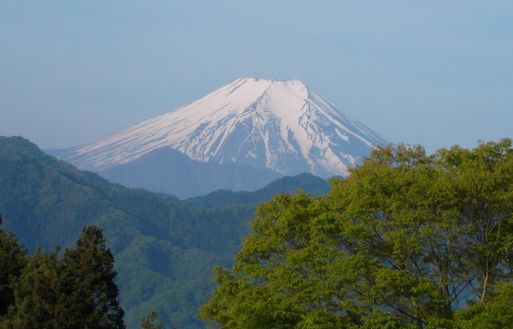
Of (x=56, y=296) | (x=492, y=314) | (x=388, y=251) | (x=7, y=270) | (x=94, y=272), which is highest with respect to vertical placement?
(x=388, y=251)

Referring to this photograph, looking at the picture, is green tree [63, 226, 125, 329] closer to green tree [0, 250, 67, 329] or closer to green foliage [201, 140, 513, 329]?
green tree [0, 250, 67, 329]

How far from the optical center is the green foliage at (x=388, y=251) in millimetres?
20125

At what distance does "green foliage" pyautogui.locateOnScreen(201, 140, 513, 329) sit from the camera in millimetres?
20125

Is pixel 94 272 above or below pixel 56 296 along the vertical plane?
above

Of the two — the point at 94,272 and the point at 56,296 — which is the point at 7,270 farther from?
the point at 56,296

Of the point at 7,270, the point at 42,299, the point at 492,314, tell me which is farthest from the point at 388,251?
the point at 7,270

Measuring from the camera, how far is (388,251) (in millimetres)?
21656

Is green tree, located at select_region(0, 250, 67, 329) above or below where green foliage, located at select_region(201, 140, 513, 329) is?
below

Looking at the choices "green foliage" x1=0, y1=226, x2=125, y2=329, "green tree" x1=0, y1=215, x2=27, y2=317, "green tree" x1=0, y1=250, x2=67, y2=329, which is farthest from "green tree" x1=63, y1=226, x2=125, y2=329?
"green tree" x1=0, y1=215, x2=27, y2=317

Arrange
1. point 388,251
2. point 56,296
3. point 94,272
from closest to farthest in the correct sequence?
1. point 388,251
2. point 56,296
3. point 94,272

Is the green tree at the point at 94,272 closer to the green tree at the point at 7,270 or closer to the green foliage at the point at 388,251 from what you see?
the green tree at the point at 7,270

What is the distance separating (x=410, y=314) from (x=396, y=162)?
4.89 metres

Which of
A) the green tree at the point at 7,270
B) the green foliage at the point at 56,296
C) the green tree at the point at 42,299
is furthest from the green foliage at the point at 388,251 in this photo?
the green tree at the point at 7,270

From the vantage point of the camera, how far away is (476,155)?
884 inches
